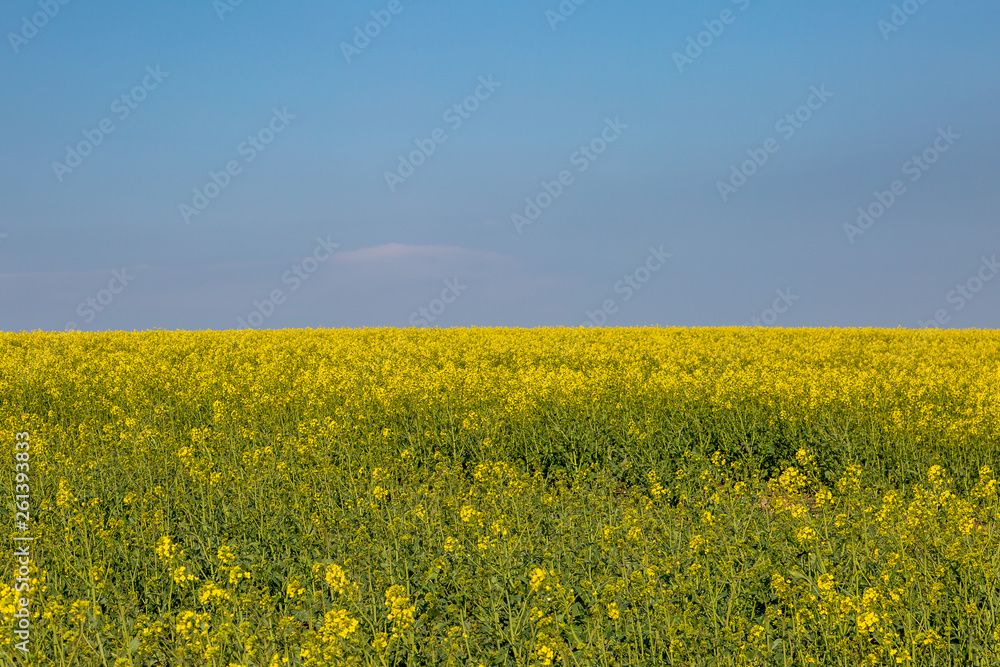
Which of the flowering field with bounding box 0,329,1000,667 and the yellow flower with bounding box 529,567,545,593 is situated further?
the flowering field with bounding box 0,329,1000,667

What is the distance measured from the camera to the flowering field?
4359mm

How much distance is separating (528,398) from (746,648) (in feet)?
24.7

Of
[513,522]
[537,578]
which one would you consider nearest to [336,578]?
[537,578]

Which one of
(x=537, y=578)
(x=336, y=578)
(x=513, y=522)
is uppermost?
(x=513, y=522)

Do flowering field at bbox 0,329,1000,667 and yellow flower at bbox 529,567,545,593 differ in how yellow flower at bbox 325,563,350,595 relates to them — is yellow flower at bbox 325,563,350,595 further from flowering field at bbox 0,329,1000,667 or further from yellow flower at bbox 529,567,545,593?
yellow flower at bbox 529,567,545,593

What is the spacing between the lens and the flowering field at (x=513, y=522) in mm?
4359

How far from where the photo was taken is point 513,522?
6.41 metres

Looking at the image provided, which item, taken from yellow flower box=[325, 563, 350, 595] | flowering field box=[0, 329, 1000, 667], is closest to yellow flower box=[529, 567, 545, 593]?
flowering field box=[0, 329, 1000, 667]

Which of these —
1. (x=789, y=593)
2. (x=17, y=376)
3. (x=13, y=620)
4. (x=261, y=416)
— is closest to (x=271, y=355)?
(x=17, y=376)

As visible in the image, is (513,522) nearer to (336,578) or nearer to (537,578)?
(537,578)

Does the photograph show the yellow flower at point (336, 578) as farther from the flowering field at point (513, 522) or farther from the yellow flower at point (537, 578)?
the yellow flower at point (537, 578)

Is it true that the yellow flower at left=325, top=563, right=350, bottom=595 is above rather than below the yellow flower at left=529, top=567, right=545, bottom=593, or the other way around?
above

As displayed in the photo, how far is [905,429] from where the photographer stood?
9875mm

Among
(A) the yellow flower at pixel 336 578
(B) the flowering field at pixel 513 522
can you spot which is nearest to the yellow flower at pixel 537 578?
(B) the flowering field at pixel 513 522
